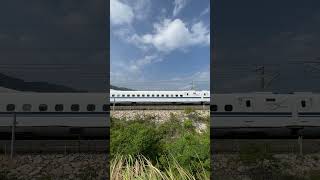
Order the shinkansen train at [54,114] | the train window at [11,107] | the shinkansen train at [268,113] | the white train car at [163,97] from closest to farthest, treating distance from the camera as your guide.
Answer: the shinkansen train at [54,114], the train window at [11,107], the shinkansen train at [268,113], the white train car at [163,97]

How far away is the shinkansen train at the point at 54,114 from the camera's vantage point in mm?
11305

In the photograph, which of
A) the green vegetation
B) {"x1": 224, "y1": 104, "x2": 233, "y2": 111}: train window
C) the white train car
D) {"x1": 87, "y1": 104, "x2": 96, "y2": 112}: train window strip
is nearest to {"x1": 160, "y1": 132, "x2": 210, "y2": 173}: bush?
the green vegetation

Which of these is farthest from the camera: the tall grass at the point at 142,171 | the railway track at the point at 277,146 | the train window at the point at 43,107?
the train window at the point at 43,107

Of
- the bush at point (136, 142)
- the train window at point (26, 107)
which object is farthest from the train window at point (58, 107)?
the bush at point (136, 142)

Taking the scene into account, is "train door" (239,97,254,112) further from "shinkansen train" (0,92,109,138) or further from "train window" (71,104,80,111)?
"train window" (71,104,80,111)

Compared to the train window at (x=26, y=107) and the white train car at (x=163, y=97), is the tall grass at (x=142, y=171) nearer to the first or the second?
the train window at (x=26, y=107)

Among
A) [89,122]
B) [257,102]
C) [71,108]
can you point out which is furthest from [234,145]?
[71,108]

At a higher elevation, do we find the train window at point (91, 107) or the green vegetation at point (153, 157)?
the train window at point (91, 107)

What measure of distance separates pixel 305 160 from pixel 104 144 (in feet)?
18.9

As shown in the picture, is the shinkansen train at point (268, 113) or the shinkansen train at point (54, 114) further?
the shinkansen train at point (268, 113)

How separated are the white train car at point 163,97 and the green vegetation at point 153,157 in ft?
78.4

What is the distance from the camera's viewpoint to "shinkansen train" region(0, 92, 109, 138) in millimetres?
11305

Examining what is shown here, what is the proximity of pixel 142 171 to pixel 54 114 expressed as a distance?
26.5 feet

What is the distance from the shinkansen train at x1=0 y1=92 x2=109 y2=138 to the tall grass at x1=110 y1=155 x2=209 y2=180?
6.60m
